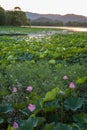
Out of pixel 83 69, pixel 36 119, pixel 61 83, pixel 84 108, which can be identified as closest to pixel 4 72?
pixel 83 69

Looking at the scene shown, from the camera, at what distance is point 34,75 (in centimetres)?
396

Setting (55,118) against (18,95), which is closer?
(55,118)

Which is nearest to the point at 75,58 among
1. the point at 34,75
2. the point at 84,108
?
the point at 34,75

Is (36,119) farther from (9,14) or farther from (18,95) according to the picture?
(9,14)

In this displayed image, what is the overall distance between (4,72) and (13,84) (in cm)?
90

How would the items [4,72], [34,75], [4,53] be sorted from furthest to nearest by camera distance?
[4,53]
[4,72]
[34,75]

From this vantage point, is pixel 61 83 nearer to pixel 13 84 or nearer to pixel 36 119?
pixel 13 84

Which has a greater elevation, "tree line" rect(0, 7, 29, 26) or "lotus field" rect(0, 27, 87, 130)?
"lotus field" rect(0, 27, 87, 130)

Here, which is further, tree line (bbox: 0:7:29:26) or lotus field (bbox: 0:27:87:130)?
tree line (bbox: 0:7:29:26)

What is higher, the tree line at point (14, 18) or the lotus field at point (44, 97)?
the lotus field at point (44, 97)

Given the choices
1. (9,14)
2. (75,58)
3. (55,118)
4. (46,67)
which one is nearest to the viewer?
(55,118)

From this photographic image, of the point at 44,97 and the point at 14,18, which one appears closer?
the point at 44,97

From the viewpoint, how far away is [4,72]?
180 inches

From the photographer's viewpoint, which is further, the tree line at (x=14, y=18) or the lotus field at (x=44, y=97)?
the tree line at (x=14, y=18)
